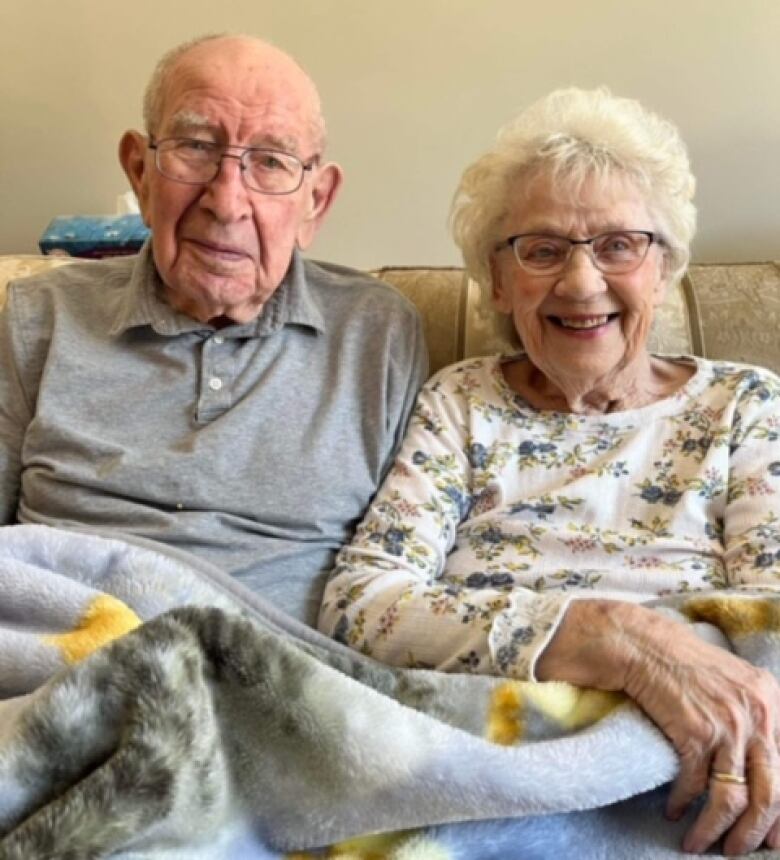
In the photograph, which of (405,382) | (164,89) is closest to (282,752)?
(405,382)

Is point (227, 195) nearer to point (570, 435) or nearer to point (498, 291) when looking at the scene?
point (498, 291)

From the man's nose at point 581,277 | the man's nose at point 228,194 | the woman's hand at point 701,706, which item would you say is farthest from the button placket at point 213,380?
the woman's hand at point 701,706

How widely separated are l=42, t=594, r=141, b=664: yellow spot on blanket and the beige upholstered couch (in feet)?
2.70

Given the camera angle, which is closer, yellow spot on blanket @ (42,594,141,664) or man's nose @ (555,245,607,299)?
yellow spot on blanket @ (42,594,141,664)

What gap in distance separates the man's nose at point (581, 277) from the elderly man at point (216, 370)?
11.2 inches

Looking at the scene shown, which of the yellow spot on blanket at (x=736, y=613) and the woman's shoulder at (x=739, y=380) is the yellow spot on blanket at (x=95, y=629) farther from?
the woman's shoulder at (x=739, y=380)

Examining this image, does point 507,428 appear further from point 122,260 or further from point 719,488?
point 122,260

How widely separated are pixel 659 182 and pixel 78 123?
62.5 inches

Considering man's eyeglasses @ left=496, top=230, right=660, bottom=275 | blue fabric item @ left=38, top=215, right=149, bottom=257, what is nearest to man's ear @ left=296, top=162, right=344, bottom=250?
man's eyeglasses @ left=496, top=230, right=660, bottom=275

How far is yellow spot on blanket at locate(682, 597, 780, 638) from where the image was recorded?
94 cm

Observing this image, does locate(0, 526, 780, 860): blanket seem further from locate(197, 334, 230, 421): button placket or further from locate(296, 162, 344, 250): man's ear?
locate(296, 162, 344, 250): man's ear

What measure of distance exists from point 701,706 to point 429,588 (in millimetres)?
378

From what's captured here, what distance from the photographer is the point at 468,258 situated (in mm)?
1492

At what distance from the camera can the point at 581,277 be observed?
1.29 meters
